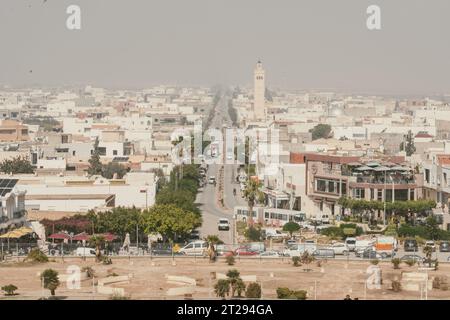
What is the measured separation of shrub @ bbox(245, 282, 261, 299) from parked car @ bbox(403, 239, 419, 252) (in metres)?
4.76

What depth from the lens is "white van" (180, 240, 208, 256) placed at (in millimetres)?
14820

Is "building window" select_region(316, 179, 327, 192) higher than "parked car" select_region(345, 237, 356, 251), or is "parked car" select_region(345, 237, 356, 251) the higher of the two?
"building window" select_region(316, 179, 327, 192)

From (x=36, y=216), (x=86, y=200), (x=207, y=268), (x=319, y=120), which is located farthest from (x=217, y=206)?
(x=319, y=120)

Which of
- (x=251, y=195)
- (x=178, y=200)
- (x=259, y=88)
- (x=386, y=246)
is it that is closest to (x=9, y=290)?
(x=386, y=246)

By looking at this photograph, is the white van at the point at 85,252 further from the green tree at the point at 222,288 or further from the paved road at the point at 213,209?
the green tree at the point at 222,288

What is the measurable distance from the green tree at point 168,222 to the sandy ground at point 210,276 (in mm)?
1818

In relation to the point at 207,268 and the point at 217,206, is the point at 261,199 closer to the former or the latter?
the point at 217,206

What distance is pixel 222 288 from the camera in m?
10.9

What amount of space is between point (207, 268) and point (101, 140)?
905 inches

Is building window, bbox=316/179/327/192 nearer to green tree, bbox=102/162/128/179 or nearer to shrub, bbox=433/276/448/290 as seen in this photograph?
green tree, bbox=102/162/128/179

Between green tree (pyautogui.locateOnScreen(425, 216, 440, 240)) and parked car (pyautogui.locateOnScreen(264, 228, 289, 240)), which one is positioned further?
parked car (pyautogui.locateOnScreen(264, 228, 289, 240))

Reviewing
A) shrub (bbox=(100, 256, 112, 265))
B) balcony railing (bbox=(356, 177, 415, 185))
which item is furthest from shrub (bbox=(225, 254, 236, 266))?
balcony railing (bbox=(356, 177, 415, 185))

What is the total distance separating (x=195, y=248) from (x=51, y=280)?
389cm
